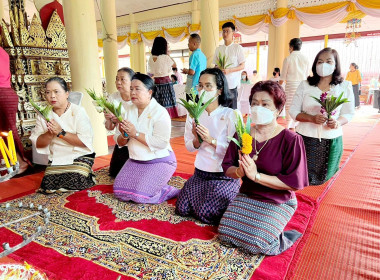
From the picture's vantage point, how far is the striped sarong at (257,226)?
1.61 metres

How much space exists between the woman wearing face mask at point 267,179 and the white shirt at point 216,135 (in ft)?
0.91

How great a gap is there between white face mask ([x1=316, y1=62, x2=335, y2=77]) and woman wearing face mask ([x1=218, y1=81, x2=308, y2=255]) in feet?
2.98

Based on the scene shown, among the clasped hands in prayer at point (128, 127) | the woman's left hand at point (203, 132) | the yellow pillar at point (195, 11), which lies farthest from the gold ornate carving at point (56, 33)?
the yellow pillar at point (195, 11)

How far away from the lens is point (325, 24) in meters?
8.00

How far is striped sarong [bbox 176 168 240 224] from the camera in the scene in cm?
202

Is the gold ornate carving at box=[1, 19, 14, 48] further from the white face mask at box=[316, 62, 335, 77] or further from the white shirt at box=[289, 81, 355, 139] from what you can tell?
the white face mask at box=[316, 62, 335, 77]

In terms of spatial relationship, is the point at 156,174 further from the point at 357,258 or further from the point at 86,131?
the point at 357,258

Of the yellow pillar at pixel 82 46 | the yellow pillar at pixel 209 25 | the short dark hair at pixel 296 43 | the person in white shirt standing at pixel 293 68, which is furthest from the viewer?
the yellow pillar at pixel 209 25

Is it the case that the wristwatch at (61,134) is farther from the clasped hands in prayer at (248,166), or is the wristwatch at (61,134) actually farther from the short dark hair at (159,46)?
Result: the short dark hair at (159,46)

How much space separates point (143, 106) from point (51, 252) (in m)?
1.34

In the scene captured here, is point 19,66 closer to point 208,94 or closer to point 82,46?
point 82,46

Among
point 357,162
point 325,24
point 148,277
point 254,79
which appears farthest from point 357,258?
point 254,79

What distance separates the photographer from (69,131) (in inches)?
107

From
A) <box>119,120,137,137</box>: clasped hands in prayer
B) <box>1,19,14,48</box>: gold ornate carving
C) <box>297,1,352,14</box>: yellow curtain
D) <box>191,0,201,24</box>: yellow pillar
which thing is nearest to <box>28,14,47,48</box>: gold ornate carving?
<box>1,19,14,48</box>: gold ornate carving
